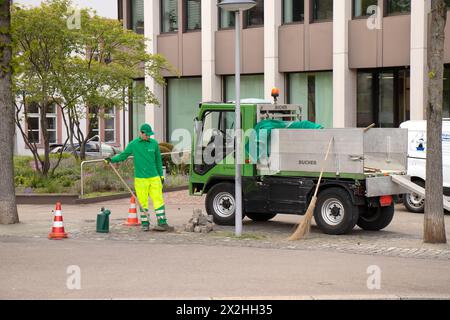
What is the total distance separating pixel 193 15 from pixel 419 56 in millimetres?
10717

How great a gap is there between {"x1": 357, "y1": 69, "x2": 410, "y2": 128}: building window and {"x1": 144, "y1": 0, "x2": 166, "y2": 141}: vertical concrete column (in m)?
8.94

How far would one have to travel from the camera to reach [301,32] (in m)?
30.0

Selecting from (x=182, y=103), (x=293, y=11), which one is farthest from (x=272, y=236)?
(x=182, y=103)

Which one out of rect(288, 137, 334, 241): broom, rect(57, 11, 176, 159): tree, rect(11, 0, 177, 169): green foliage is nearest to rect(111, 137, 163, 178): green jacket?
rect(288, 137, 334, 241): broom

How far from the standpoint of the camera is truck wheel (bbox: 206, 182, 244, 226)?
1770cm

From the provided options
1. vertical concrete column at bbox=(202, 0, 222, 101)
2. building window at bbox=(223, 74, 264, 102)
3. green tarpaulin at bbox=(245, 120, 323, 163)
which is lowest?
green tarpaulin at bbox=(245, 120, 323, 163)

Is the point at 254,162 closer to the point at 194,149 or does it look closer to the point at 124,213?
the point at 194,149

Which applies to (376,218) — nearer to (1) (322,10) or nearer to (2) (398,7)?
(2) (398,7)

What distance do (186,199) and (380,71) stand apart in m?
8.34

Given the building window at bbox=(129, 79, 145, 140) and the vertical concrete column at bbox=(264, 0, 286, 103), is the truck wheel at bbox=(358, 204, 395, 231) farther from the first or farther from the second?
the building window at bbox=(129, 79, 145, 140)

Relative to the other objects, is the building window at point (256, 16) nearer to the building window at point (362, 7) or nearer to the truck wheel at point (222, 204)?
the building window at point (362, 7)

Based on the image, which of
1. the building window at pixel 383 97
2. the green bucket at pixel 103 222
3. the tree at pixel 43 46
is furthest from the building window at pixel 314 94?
the green bucket at pixel 103 222

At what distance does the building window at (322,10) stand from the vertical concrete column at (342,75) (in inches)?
26.9

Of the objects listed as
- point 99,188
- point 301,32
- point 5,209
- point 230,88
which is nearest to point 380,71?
point 301,32
